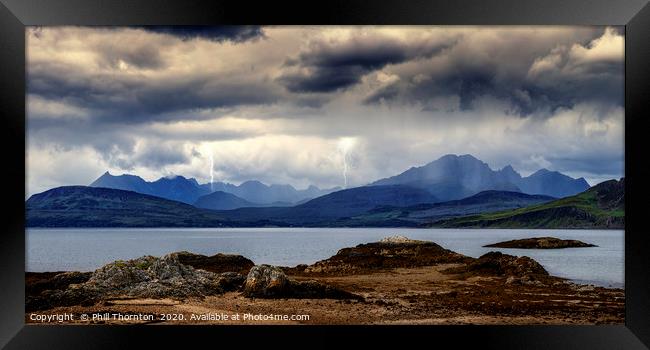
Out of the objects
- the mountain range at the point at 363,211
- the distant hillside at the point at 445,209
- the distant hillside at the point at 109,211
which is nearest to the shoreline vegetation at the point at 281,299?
the mountain range at the point at 363,211

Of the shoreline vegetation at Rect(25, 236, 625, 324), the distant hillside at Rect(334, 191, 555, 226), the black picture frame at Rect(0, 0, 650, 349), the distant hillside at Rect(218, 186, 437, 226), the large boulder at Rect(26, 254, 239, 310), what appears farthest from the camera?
the distant hillside at Rect(334, 191, 555, 226)

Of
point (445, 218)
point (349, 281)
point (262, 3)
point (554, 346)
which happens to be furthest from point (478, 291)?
point (445, 218)

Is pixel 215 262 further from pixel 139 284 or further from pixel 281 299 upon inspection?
pixel 281 299

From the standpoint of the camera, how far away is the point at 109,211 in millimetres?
138750

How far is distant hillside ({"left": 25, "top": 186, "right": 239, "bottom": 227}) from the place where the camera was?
375ft

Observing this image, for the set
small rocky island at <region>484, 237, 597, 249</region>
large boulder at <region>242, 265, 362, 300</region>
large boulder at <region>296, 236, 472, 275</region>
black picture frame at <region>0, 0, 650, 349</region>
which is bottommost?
small rocky island at <region>484, 237, 597, 249</region>

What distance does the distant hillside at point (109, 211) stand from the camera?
375 ft

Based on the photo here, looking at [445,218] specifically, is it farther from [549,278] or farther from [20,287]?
[20,287]

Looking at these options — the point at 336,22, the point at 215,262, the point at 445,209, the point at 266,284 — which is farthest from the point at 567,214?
the point at 336,22

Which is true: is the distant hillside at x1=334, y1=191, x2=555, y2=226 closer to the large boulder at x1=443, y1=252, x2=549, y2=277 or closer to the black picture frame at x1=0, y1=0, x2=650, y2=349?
the large boulder at x1=443, y1=252, x2=549, y2=277

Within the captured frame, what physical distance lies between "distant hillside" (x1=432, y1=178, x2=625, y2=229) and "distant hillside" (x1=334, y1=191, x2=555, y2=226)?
2369 mm

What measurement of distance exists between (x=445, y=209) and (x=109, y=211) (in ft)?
263

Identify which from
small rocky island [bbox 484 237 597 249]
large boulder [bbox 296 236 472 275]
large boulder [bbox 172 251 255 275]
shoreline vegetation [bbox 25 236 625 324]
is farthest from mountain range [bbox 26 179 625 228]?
shoreline vegetation [bbox 25 236 625 324]

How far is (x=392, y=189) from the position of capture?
113 m
